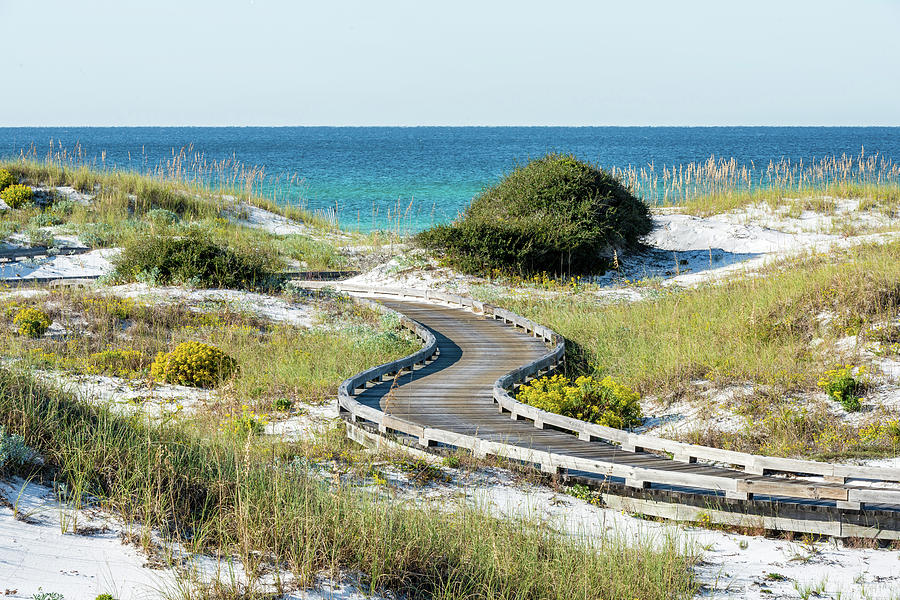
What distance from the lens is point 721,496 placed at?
831 centimetres

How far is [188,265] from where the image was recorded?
20125 mm

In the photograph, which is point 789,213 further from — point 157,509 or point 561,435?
point 157,509

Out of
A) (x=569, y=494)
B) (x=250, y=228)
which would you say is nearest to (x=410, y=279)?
(x=250, y=228)

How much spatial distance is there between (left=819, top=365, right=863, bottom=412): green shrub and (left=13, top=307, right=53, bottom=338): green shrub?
13.4m

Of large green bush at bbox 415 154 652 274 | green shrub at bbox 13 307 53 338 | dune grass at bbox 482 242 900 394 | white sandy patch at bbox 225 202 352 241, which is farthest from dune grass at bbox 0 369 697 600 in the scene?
white sandy patch at bbox 225 202 352 241

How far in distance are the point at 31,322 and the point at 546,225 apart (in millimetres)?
14034

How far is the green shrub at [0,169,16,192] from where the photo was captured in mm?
29656

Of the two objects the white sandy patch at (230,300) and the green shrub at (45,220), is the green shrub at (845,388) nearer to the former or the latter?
the white sandy patch at (230,300)

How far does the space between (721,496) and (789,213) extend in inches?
978

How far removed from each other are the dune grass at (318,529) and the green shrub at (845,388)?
537 cm

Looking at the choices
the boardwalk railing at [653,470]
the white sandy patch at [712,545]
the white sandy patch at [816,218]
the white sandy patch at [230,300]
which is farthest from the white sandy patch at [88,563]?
the white sandy patch at [816,218]

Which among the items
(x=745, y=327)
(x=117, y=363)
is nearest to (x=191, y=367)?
(x=117, y=363)

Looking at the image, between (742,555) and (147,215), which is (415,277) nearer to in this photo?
(147,215)

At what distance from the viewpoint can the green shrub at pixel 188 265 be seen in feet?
65.9
